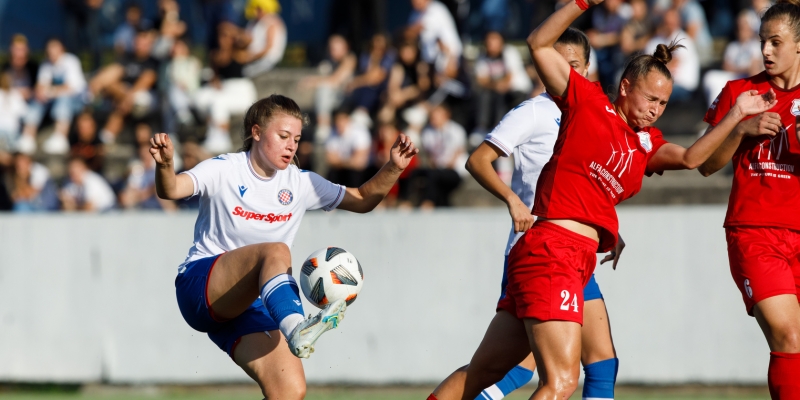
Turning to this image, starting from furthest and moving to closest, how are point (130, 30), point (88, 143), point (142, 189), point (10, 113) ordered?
point (130, 30) < point (10, 113) < point (88, 143) < point (142, 189)

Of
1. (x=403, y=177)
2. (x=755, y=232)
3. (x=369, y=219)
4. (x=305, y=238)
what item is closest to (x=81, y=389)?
(x=305, y=238)

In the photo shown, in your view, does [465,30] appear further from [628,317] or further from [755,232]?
[755,232]

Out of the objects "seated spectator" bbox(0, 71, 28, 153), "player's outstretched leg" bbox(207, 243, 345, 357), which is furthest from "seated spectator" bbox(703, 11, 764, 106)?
"seated spectator" bbox(0, 71, 28, 153)

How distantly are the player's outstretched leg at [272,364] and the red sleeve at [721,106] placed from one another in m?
2.51

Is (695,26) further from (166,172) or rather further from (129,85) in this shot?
(166,172)

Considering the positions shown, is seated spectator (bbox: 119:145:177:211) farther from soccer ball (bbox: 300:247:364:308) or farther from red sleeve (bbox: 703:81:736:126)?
red sleeve (bbox: 703:81:736:126)

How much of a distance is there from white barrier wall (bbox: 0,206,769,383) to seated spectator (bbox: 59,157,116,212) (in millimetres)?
2116

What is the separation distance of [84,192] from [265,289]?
6973mm

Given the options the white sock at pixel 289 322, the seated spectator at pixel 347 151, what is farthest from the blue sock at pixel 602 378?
the seated spectator at pixel 347 151

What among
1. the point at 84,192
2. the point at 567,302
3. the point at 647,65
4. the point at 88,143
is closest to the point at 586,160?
the point at 647,65

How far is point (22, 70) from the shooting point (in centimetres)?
1404

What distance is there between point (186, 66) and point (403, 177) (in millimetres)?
4219

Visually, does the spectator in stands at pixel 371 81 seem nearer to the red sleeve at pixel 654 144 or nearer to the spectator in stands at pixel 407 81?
the spectator in stands at pixel 407 81

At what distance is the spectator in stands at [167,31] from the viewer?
13750mm
